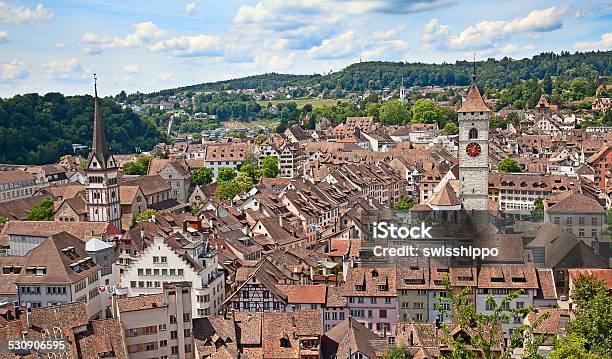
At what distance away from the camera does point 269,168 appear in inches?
5167

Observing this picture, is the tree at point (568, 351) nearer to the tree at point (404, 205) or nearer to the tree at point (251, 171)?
the tree at point (404, 205)

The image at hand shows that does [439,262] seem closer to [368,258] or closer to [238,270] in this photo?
[368,258]

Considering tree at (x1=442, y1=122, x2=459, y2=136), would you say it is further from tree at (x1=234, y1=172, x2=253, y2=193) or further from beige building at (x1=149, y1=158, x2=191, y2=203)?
beige building at (x1=149, y1=158, x2=191, y2=203)

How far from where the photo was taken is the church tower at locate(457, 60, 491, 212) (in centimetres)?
7788

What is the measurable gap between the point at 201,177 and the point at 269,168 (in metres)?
12.4

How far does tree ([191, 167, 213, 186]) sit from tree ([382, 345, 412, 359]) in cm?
9002

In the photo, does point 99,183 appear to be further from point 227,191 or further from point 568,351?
point 568,351

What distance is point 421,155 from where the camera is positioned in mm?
141125

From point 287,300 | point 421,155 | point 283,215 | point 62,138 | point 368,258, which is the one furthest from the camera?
point 62,138

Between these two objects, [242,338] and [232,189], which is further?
[232,189]

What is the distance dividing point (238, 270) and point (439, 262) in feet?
58.3

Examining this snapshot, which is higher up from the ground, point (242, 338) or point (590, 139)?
point (590, 139)

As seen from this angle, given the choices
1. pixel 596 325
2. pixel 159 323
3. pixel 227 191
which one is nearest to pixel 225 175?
pixel 227 191

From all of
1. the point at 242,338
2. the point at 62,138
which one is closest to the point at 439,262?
the point at 242,338
